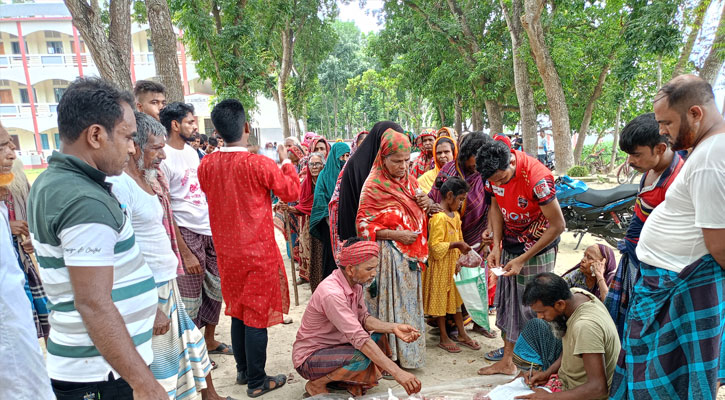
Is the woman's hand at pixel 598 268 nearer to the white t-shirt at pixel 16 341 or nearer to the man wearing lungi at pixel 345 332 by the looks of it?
the man wearing lungi at pixel 345 332

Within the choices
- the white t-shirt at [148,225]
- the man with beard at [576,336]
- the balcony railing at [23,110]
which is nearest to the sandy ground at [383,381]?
the man with beard at [576,336]

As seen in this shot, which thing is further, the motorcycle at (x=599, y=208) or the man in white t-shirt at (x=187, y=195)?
the motorcycle at (x=599, y=208)

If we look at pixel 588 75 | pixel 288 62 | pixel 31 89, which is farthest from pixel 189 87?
pixel 588 75

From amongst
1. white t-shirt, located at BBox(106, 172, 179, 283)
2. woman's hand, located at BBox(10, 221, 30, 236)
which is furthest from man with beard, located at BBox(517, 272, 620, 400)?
woman's hand, located at BBox(10, 221, 30, 236)

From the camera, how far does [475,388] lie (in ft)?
9.92

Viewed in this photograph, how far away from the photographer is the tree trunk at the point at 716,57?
847cm

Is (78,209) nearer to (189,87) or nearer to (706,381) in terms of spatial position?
(706,381)

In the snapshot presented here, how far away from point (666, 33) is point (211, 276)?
10090 mm

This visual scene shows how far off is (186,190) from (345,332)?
1701 mm

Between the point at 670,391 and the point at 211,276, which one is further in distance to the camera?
the point at 211,276

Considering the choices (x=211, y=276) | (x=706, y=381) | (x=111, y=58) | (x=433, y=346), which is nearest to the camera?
(x=706, y=381)

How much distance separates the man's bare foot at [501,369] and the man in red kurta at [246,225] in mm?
1656

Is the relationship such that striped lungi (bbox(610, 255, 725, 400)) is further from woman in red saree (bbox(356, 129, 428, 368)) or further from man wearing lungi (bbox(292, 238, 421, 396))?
woman in red saree (bbox(356, 129, 428, 368))

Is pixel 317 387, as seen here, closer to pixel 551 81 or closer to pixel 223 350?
pixel 223 350
